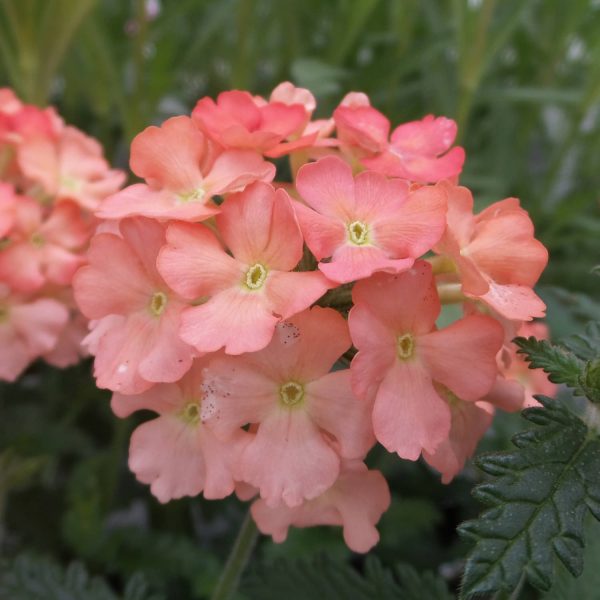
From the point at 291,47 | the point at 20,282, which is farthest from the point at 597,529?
the point at 291,47

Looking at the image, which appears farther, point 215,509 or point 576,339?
point 215,509

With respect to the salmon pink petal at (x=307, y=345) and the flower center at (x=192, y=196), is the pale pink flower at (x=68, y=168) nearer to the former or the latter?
the flower center at (x=192, y=196)

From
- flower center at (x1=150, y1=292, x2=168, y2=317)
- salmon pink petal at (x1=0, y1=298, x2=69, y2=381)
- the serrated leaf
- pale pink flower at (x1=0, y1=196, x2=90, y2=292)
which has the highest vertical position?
the serrated leaf

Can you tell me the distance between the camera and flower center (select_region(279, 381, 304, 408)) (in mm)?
507

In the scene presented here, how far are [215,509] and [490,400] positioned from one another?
0.60 m

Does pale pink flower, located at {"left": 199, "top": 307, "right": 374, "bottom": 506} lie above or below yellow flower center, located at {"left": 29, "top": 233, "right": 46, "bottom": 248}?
above

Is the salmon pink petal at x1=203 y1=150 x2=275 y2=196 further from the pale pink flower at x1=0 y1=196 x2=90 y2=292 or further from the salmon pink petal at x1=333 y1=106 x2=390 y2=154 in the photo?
the pale pink flower at x1=0 y1=196 x2=90 y2=292

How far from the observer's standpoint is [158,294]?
54 centimetres

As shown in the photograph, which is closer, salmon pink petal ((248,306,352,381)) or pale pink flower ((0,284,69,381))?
salmon pink petal ((248,306,352,381))

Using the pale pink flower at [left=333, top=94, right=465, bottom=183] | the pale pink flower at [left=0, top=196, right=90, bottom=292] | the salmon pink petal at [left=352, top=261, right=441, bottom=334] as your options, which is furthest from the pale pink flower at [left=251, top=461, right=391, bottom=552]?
the pale pink flower at [left=0, top=196, right=90, bottom=292]

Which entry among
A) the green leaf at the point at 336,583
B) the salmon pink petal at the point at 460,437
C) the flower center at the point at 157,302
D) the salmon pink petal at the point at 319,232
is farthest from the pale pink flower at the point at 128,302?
the green leaf at the point at 336,583

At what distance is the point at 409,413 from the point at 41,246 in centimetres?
43

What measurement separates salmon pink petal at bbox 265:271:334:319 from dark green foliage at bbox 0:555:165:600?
39cm

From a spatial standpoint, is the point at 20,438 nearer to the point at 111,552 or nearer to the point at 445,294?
the point at 111,552
